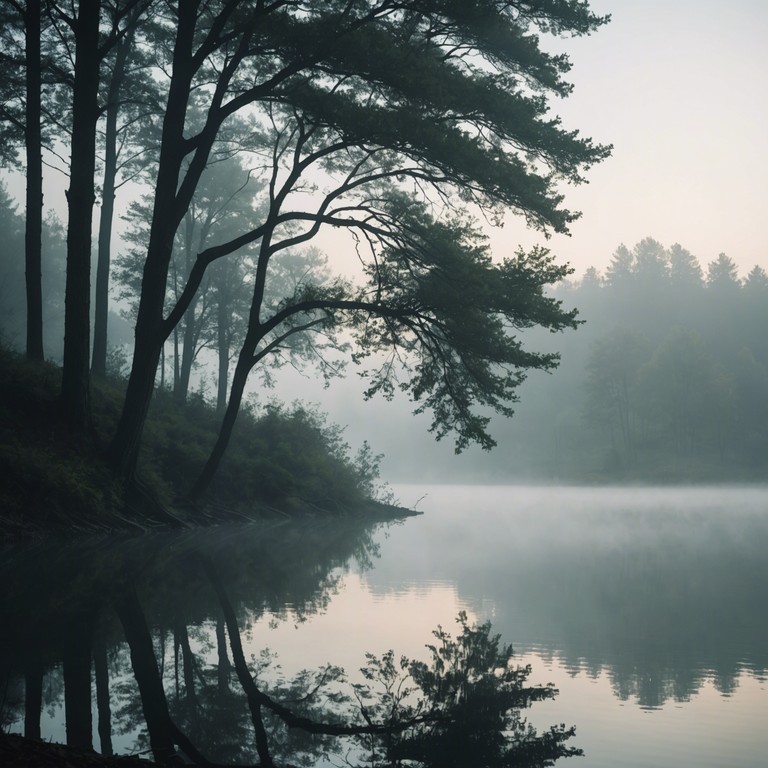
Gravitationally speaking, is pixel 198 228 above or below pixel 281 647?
above

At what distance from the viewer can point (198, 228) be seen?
3738 cm

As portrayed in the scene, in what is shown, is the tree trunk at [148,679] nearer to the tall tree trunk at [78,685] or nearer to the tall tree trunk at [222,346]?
the tall tree trunk at [78,685]

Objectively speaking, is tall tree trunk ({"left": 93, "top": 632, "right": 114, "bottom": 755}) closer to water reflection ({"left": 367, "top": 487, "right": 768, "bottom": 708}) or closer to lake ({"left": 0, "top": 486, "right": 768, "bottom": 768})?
lake ({"left": 0, "top": 486, "right": 768, "bottom": 768})

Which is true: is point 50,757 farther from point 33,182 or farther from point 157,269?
point 33,182

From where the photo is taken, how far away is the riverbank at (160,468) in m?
12.8

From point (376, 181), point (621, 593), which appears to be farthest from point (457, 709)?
point (376, 181)

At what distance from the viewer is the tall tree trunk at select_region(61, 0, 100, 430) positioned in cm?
1438

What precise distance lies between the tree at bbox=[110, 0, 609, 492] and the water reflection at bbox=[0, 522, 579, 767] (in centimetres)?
822

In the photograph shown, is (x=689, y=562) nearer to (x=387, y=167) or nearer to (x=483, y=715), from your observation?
(x=483, y=715)

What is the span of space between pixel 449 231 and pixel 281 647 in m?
11.0

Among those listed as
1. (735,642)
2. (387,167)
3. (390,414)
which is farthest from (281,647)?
(390,414)

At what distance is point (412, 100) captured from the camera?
44.1 ft

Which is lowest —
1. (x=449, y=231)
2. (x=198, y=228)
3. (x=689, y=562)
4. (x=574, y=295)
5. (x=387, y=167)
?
(x=689, y=562)

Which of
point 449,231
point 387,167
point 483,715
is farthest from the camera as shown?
point 387,167
